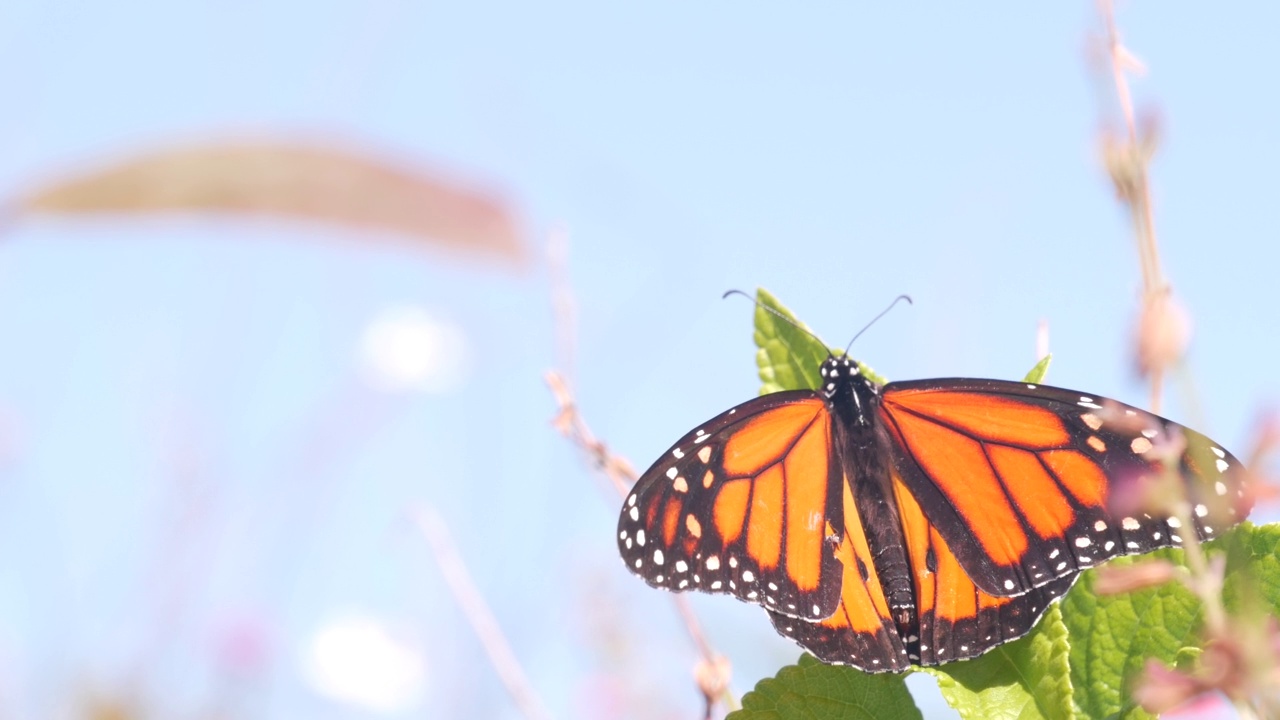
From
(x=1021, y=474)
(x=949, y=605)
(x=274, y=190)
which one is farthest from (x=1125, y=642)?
(x=274, y=190)

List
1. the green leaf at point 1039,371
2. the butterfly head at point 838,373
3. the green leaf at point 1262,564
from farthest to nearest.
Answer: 1. the butterfly head at point 838,373
2. the green leaf at point 1039,371
3. the green leaf at point 1262,564

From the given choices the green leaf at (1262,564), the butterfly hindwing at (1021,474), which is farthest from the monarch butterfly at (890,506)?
the green leaf at (1262,564)

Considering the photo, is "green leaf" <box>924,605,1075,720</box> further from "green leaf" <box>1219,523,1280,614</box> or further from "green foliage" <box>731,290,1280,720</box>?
"green leaf" <box>1219,523,1280,614</box>

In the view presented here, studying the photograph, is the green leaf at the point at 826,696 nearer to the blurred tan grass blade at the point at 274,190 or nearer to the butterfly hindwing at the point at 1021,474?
the butterfly hindwing at the point at 1021,474

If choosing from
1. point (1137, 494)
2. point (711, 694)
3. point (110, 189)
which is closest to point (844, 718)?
point (711, 694)

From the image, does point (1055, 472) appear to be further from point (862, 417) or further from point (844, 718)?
point (844, 718)

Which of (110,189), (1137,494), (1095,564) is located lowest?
(1095,564)

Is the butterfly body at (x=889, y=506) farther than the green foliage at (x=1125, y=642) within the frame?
Yes
